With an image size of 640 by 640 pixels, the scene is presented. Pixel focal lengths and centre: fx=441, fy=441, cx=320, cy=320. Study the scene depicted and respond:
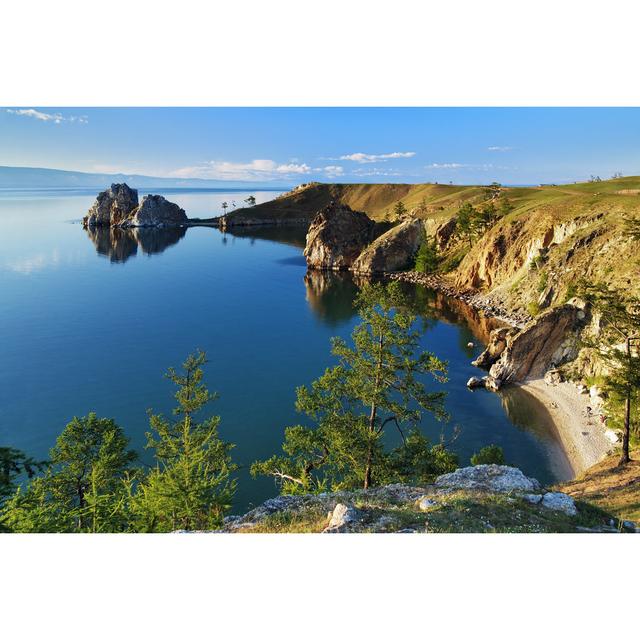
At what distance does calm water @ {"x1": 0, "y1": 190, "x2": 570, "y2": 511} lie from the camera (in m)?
39.8

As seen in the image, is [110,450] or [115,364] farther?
[115,364]

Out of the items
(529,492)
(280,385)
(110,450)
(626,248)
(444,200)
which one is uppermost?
(444,200)

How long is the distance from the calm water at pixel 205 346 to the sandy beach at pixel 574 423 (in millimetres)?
1082

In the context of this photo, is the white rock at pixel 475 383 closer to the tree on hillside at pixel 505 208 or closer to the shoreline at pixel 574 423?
the shoreline at pixel 574 423

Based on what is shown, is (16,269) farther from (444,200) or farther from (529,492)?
(444,200)

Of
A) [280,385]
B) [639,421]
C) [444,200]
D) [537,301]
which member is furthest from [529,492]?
[444,200]

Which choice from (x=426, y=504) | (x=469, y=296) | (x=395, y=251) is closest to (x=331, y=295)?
(x=469, y=296)

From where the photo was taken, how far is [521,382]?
49.0 m

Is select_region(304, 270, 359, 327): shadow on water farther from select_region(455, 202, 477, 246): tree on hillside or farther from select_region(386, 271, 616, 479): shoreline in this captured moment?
select_region(386, 271, 616, 479): shoreline

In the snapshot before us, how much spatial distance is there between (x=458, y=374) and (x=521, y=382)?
7.04 m

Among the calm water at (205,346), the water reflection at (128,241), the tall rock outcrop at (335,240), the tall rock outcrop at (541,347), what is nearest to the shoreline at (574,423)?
the calm water at (205,346)

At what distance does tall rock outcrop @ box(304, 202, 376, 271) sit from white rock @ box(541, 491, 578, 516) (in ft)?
365

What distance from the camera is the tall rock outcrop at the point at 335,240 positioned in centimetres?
12469

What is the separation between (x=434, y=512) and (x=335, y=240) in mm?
115742
